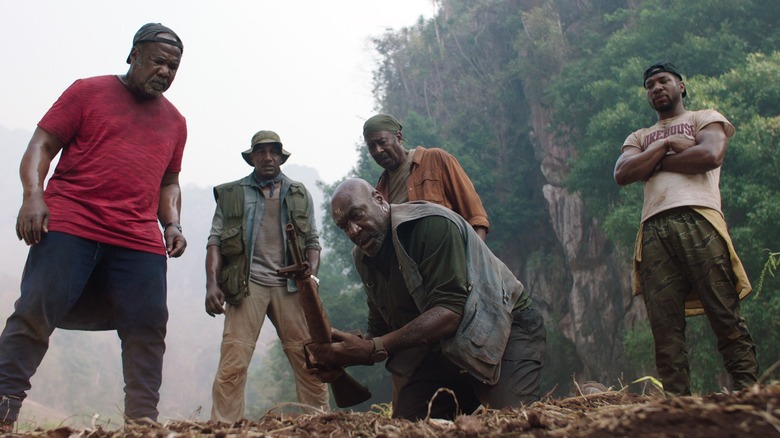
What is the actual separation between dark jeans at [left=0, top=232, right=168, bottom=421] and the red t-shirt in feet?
0.27

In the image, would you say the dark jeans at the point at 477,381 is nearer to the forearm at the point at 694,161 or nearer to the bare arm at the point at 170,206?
the forearm at the point at 694,161

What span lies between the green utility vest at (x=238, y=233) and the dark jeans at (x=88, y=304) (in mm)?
1286

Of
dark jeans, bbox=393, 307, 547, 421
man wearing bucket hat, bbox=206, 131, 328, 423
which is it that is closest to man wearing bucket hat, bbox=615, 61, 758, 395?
dark jeans, bbox=393, 307, 547, 421

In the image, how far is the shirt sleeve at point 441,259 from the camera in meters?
2.99

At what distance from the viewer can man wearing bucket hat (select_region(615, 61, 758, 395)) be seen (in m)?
3.35

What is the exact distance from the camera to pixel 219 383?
4672 millimetres

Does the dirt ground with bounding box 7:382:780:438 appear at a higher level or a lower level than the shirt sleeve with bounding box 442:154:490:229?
lower

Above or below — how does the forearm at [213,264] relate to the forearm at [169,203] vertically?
below

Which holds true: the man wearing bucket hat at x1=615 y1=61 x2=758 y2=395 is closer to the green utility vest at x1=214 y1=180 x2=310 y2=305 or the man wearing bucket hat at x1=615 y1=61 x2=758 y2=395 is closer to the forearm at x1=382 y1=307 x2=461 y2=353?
the forearm at x1=382 y1=307 x2=461 y2=353

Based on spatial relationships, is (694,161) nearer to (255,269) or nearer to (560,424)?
(560,424)

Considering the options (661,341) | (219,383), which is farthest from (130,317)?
(661,341)

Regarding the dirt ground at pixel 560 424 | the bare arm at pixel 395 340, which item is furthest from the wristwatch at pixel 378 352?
the dirt ground at pixel 560 424

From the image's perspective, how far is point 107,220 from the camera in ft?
11.0

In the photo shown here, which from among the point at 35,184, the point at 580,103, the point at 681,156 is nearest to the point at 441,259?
the point at 681,156
